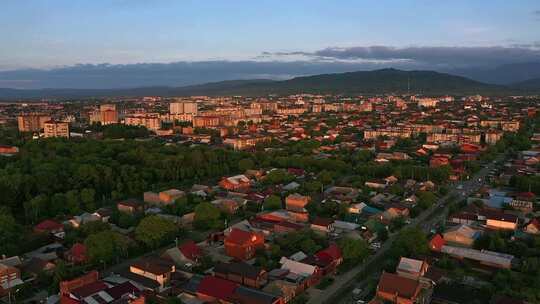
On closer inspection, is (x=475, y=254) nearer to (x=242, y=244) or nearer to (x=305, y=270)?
(x=305, y=270)

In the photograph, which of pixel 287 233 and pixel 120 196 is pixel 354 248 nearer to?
pixel 287 233

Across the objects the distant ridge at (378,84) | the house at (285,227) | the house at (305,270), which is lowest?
the house at (305,270)

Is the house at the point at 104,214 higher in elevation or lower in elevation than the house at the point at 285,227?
higher

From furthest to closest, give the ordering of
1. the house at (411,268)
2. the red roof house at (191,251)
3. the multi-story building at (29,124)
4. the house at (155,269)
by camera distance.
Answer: the multi-story building at (29,124) < the red roof house at (191,251) < the house at (411,268) < the house at (155,269)

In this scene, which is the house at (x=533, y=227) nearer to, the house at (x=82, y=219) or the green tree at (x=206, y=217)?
the green tree at (x=206, y=217)

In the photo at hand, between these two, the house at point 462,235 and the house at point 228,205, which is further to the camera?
the house at point 228,205

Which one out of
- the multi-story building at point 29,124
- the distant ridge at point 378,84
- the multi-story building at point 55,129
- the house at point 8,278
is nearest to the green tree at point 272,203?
the house at point 8,278

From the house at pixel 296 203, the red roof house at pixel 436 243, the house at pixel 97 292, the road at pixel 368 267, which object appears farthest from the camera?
the house at pixel 296 203
